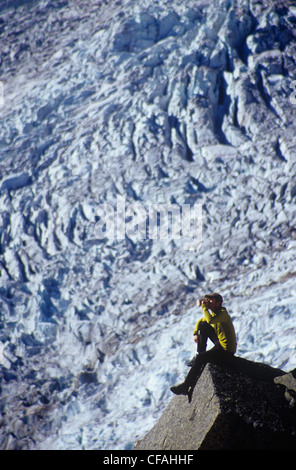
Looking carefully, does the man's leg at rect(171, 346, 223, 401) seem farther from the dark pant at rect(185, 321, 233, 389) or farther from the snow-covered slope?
the snow-covered slope

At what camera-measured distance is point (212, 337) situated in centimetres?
510

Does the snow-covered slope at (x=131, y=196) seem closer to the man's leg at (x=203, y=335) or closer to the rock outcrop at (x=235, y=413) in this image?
the rock outcrop at (x=235, y=413)

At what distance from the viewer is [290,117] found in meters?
16.9

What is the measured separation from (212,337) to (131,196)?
11.8 m

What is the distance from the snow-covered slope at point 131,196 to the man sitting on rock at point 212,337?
4.46 m

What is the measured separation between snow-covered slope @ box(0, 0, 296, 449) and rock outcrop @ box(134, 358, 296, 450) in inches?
173

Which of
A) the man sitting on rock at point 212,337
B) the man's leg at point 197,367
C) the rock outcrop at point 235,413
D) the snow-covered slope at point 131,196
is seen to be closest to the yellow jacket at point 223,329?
the man sitting on rock at point 212,337

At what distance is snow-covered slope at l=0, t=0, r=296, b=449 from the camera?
37.2ft

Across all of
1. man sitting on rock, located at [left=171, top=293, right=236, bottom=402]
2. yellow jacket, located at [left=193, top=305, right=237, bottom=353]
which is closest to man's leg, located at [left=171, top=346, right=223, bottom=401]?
man sitting on rock, located at [left=171, top=293, right=236, bottom=402]

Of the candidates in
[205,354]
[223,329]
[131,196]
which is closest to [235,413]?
[205,354]

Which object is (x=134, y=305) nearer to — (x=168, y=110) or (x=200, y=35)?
(x=168, y=110)

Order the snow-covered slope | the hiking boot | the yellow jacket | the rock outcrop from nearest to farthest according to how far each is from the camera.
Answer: the rock outcrop, the yellow jacket, the hiking boot, the snow-covered slope

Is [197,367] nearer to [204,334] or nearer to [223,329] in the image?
[204,334]
